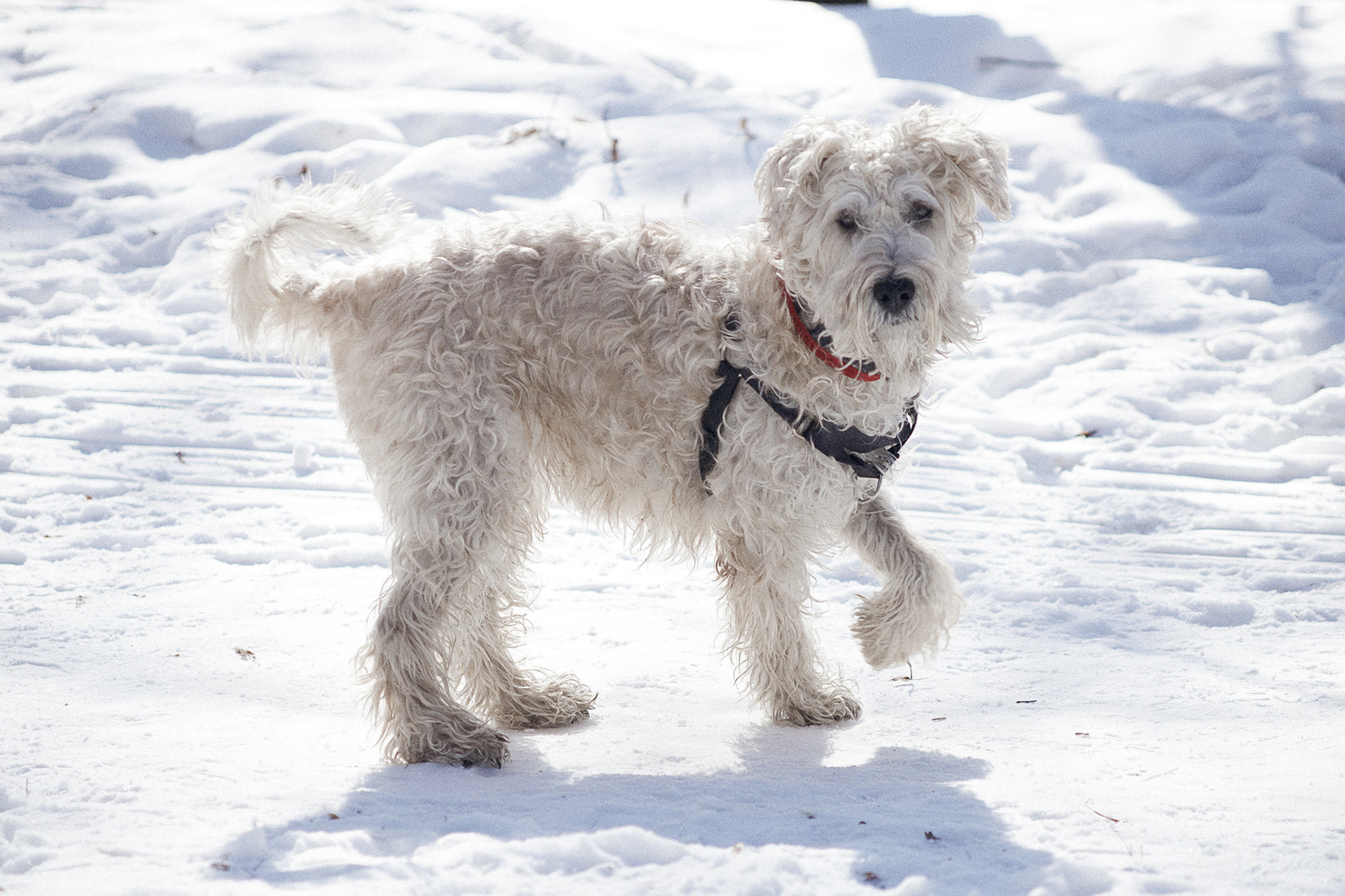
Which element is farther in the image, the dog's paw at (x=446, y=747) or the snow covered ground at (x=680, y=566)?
the dog's paw at (x=446, y=747)

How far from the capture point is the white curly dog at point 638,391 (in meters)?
3.58

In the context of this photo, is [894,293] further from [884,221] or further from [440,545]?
[440,545]

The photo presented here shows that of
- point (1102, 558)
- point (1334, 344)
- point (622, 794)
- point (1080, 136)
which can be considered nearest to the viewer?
point (622, 794)

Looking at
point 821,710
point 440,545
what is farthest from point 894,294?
point 440,545

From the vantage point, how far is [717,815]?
10.4ft

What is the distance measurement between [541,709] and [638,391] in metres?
1.21

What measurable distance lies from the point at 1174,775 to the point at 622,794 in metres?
1.64

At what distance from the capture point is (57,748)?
11.3ft

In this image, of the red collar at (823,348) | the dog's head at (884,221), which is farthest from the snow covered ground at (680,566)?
the dog's head at (884,221)

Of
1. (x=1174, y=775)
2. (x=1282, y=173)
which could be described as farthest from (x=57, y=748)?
(x=1282, y=173)

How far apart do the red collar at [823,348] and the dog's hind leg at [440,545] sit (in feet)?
3.28

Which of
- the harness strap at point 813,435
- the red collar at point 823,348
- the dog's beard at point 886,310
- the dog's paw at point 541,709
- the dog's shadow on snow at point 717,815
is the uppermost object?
the dog's beard at point 886,310

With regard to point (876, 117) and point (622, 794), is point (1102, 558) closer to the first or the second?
point (622, 794)

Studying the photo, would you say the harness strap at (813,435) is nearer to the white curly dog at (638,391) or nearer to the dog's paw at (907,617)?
the white curly dog at (638,391)
